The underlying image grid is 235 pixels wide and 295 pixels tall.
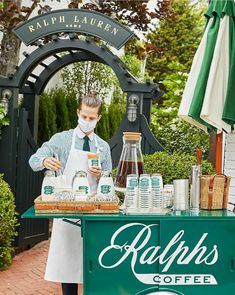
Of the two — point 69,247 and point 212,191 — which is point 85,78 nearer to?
point 69,247

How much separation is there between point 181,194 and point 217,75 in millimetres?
972

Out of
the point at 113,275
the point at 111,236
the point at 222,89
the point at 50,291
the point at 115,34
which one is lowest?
the point at 50,291

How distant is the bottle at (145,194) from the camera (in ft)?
11.1

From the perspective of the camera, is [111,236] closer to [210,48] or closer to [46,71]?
[210,48]

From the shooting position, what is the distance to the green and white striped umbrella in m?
3.84

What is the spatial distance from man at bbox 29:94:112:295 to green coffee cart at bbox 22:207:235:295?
0.59 metres

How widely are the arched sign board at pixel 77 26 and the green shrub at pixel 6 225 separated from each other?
6.83 feet

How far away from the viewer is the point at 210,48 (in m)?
3.92

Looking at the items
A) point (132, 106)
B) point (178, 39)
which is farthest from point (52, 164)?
point (178, 39)

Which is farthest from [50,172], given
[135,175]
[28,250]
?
[28,250]

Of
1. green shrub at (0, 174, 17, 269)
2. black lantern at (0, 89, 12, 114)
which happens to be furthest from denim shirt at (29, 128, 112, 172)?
black lantern at (0, 89, 12, 114)

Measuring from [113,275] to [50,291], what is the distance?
Result: 2158 mm

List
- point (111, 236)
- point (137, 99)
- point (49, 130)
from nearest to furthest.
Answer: point (111, 236)
point (137, 99)
point (49, 130)

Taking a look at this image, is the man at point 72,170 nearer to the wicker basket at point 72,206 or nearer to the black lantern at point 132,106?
the wicker basket at point 72,206
